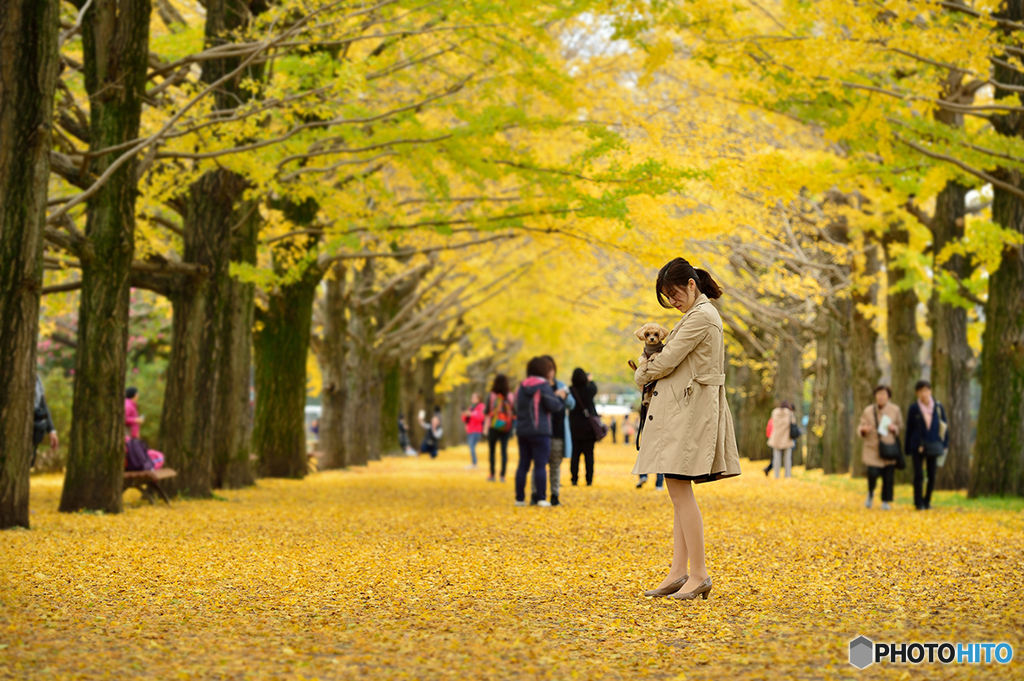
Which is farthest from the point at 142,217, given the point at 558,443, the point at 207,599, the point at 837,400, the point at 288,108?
the point at 837,400

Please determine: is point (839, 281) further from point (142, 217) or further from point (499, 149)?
point (142, 217)

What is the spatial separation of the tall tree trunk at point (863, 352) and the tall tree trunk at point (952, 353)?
238cm

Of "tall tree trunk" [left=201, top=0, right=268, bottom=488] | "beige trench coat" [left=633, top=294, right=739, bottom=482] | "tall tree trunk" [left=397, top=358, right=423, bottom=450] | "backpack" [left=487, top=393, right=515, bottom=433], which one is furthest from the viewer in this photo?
"tall tree trunk" [left=397, top=358, right=423, bottom=450]

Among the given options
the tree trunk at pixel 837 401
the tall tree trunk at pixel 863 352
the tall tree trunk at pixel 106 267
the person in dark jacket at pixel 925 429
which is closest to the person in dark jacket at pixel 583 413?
the person in dark jacket at pixel 925 429

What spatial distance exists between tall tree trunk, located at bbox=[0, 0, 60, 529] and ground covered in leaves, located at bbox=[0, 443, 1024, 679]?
2.50 ft

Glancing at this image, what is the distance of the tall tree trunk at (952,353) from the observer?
18.0 m

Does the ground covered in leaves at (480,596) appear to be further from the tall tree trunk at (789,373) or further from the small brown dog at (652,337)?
the tall tree trunk at (789,373)

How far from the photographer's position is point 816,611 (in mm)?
5855

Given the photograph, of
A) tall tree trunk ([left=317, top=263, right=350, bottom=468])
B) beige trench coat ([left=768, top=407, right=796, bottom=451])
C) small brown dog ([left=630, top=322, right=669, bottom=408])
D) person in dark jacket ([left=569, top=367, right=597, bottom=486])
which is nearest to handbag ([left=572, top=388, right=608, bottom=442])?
person in dark jacket ([left=569, top=367, right=597, bottom=486])

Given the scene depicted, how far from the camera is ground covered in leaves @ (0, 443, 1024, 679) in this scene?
4.61 meters

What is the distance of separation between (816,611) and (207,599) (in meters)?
3.45

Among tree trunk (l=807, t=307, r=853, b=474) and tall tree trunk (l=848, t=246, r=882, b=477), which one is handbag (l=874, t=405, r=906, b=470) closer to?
tall tree trunk (l=848, t=246, r=882, b=477)

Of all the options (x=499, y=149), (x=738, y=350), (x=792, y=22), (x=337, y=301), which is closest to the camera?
(x=792, y=22)

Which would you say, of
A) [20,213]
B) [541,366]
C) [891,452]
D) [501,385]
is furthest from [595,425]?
[20,213]
